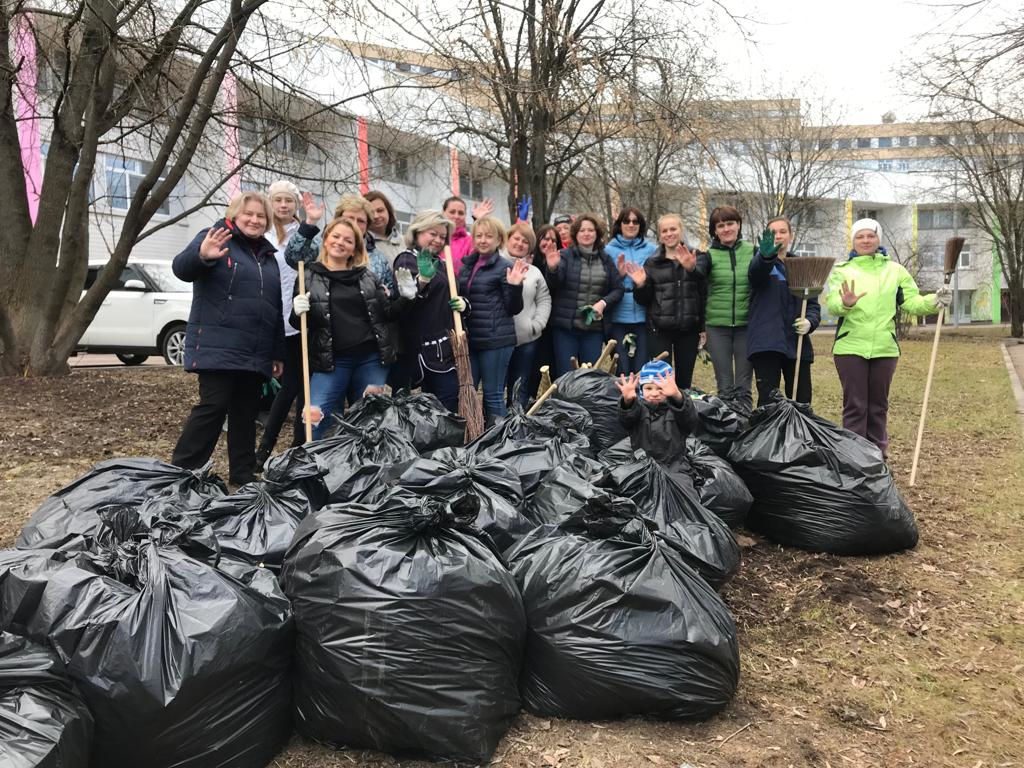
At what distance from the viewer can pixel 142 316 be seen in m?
10.8

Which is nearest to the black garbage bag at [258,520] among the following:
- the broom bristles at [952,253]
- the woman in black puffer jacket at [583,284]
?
the woman in black puffer jacket at [583,284]

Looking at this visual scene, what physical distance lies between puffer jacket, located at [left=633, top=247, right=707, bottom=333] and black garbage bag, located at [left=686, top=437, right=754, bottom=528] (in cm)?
175

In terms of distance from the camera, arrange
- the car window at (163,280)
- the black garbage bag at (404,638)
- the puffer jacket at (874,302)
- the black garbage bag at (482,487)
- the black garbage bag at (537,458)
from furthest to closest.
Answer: the car window at (163,280) → the puffer jacket at (874,302) → the black garbage bag at (537,458) → the black garbage bag at (482,487) → the black garbage bag at (404,638)

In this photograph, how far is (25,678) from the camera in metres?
1.65

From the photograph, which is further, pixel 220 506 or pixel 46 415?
pixel 46 415

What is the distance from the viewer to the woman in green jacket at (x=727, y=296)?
5.24m

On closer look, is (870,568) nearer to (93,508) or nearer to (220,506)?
(220,506)

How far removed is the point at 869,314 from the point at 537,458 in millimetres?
2760

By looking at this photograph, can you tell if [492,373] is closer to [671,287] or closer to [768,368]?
[671,287]

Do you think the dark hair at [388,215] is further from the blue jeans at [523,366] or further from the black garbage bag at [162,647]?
the black garbage bag at [162,647]

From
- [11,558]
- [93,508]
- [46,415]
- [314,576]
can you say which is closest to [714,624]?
[314,576]

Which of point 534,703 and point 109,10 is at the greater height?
point 109,10

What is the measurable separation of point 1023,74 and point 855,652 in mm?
10671

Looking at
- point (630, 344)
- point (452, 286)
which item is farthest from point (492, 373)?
point (630, 344)
